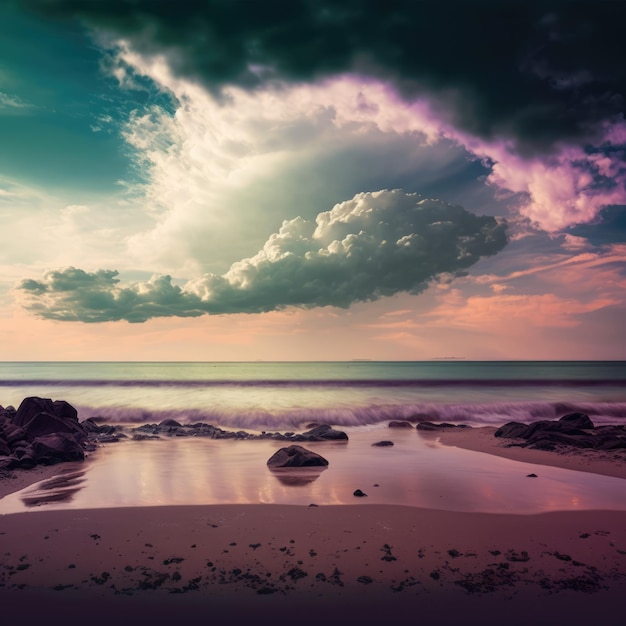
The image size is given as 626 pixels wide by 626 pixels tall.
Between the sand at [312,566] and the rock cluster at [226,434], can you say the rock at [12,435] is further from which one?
the sand at [312,566]

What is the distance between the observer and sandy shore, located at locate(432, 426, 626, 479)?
41.6 feet

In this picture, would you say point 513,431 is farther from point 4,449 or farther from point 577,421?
point 4,449

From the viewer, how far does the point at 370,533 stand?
23.8ft

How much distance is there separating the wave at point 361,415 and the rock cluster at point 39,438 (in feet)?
31.9

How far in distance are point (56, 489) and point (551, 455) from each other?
14721mm

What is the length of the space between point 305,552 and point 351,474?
17.8 ft

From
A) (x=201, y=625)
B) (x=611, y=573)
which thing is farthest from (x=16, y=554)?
(x=611, y=573)

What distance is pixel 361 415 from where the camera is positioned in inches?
1192

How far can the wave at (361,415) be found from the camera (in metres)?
26.8

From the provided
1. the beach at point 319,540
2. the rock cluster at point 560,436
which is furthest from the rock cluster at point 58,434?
the rock cluster at point 560,436

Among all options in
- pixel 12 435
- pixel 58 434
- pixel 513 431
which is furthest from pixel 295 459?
pixel 513 431

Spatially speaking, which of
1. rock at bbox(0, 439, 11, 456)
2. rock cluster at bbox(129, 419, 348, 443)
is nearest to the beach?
rock at bbox(0, 439, 11, 456)

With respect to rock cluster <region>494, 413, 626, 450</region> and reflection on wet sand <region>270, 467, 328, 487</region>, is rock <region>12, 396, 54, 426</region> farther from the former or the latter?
rock cluster <region>494, 413, 626, 450</region>

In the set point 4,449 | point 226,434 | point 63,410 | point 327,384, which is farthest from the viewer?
point 327,384
